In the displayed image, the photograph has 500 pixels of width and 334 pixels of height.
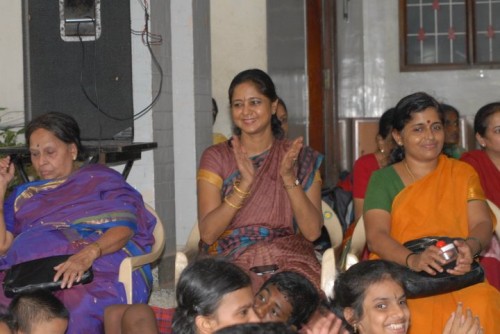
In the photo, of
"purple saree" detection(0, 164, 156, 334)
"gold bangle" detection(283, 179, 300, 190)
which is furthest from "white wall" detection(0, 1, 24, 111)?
"gold bangle" detection(283, 179, 300, 190)

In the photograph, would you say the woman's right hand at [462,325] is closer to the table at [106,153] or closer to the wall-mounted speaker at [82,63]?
the table at [106,153]

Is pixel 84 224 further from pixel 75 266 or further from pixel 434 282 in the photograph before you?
pixel 434 282

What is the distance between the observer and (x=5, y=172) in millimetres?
4832

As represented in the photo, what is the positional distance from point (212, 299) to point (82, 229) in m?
1.66

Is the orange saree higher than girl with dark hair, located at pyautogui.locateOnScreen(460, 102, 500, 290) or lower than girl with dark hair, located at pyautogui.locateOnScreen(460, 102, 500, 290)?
lower

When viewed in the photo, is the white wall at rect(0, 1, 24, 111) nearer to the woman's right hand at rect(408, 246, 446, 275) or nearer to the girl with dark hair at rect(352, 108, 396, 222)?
the girl with dark hair at rect(352, 108, 396, 222)

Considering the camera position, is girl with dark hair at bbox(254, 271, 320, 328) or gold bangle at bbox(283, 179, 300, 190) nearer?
girl with dark hair at bbox(254, 271, 320, 328)

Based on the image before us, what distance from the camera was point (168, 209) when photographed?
21.0ft

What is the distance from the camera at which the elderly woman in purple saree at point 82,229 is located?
Answer: 440 centimetres

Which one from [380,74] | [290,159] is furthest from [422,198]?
[380,74]

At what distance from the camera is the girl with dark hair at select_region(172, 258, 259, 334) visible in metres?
3.14

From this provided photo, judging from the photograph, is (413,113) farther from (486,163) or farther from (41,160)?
(41,160)

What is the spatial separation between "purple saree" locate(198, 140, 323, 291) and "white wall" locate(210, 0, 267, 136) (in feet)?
9.39

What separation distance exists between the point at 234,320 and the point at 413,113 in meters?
1.88
